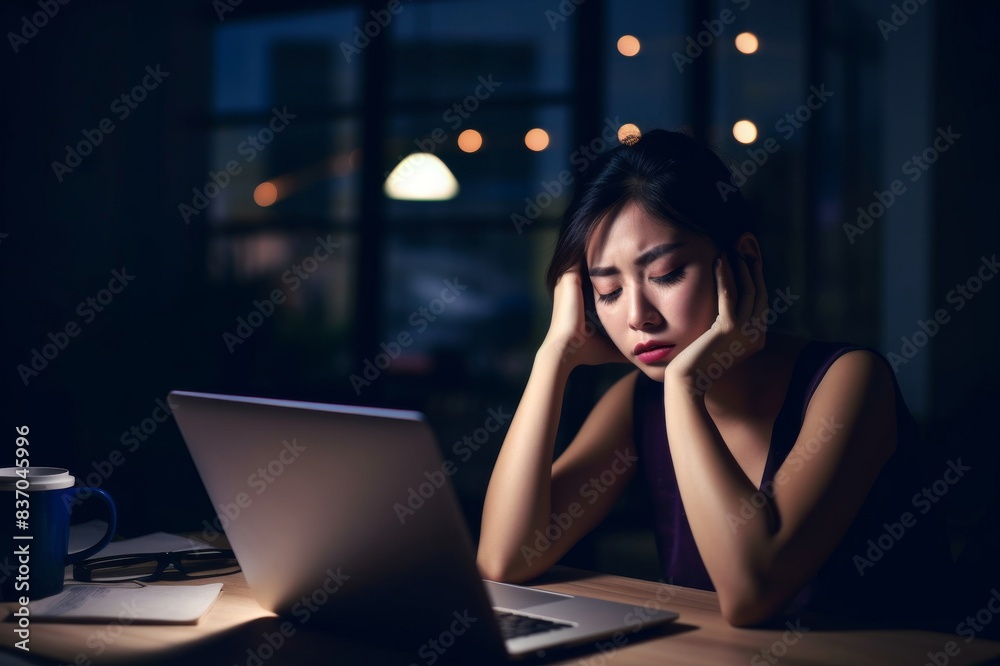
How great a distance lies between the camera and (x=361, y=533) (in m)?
0.93

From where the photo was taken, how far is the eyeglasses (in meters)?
1.26

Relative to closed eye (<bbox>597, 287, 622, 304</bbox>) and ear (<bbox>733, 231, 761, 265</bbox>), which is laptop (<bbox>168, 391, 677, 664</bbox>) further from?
ear (<bbox>733, 231, 761, 265</bbox>)

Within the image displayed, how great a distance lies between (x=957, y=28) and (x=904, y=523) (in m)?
4.29

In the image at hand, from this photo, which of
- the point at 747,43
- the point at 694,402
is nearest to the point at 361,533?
the point at 694,402

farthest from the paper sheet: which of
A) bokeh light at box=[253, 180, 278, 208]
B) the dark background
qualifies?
bokeh light at box=[253, 180, 278, 208]

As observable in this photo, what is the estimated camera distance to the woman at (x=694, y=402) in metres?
1.27

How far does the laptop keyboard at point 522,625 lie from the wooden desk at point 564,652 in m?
0.04

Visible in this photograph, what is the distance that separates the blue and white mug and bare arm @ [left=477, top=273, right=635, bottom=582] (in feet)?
1.90

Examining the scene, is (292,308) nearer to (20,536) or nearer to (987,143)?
(987,143)

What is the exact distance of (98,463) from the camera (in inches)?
151

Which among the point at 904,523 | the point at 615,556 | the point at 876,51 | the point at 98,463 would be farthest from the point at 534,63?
the point at 904,523

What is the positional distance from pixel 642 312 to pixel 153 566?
80 cm

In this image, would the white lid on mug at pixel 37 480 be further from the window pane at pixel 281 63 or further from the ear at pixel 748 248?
the window pane at pixel 281 63

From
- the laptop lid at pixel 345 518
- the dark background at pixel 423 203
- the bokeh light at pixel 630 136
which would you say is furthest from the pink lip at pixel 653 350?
the dark background at pixel 423 203
